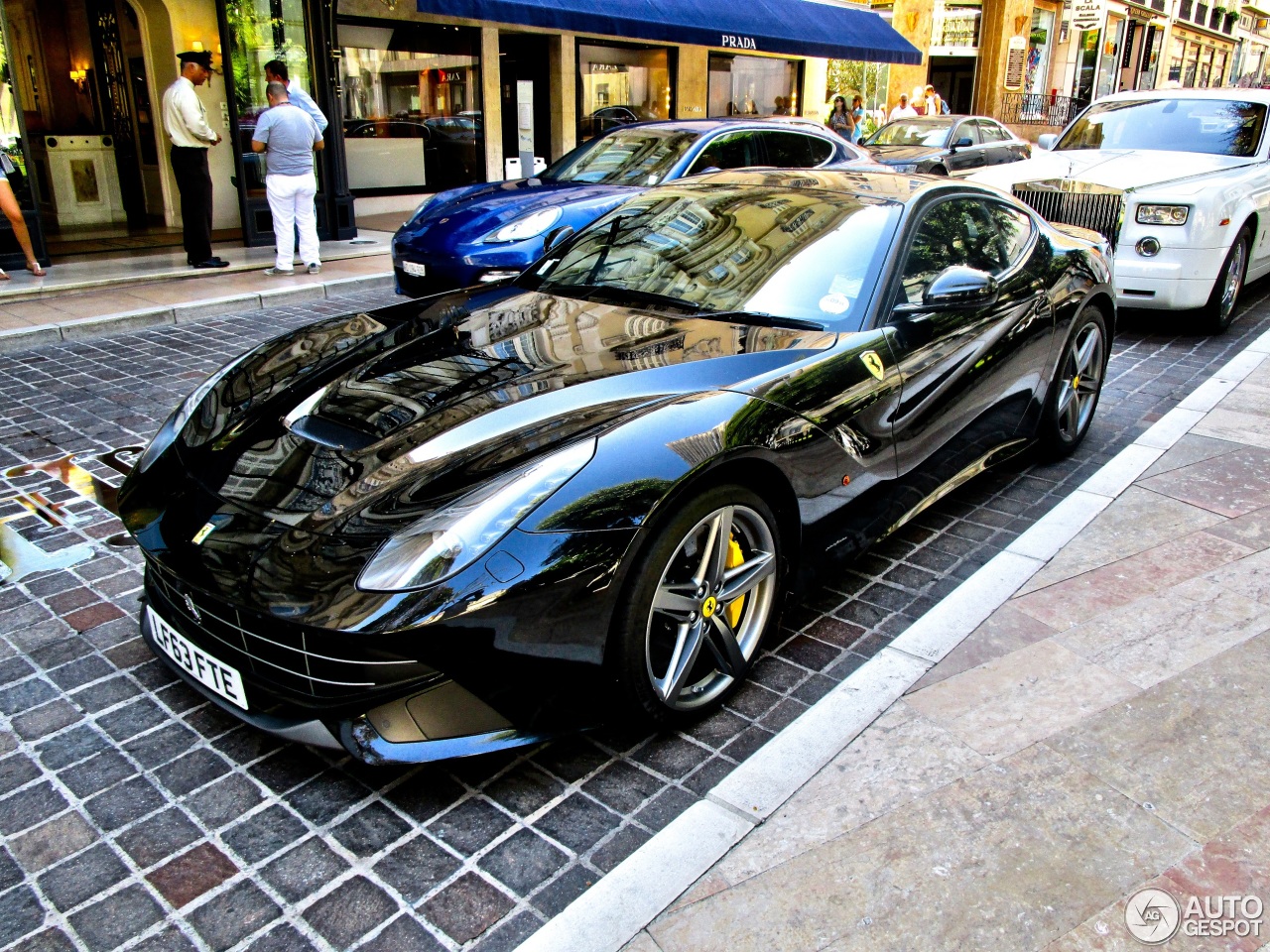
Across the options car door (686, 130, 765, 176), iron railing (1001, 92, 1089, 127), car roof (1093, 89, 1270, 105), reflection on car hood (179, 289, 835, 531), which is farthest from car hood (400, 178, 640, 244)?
iron railing (1001, 92, 1089, 127)

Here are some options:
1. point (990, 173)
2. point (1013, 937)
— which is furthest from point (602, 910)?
point (990, 173)

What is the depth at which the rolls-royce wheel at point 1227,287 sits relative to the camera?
305 inches

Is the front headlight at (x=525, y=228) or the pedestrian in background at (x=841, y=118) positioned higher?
the pedestrian in background at (x=841, y=118)

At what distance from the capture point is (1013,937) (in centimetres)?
216

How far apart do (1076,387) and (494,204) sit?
4879 millimetres

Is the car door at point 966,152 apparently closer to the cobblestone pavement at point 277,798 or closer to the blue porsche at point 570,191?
the blue porsche at point 570,191

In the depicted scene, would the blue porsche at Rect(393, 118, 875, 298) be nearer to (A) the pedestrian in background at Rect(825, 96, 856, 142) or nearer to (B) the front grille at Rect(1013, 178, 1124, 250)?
(B) the front grille at Rect(1013, 178, 1124, 250)

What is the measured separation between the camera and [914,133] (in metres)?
15.8

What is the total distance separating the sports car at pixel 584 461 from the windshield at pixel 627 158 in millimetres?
4189

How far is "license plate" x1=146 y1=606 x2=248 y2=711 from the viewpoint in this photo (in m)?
2.53

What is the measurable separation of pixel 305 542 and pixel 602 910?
44.8 inches

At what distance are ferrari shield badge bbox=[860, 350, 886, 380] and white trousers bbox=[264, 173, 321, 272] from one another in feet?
26.6

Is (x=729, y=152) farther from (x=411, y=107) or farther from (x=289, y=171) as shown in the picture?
(x=411, y=107)
